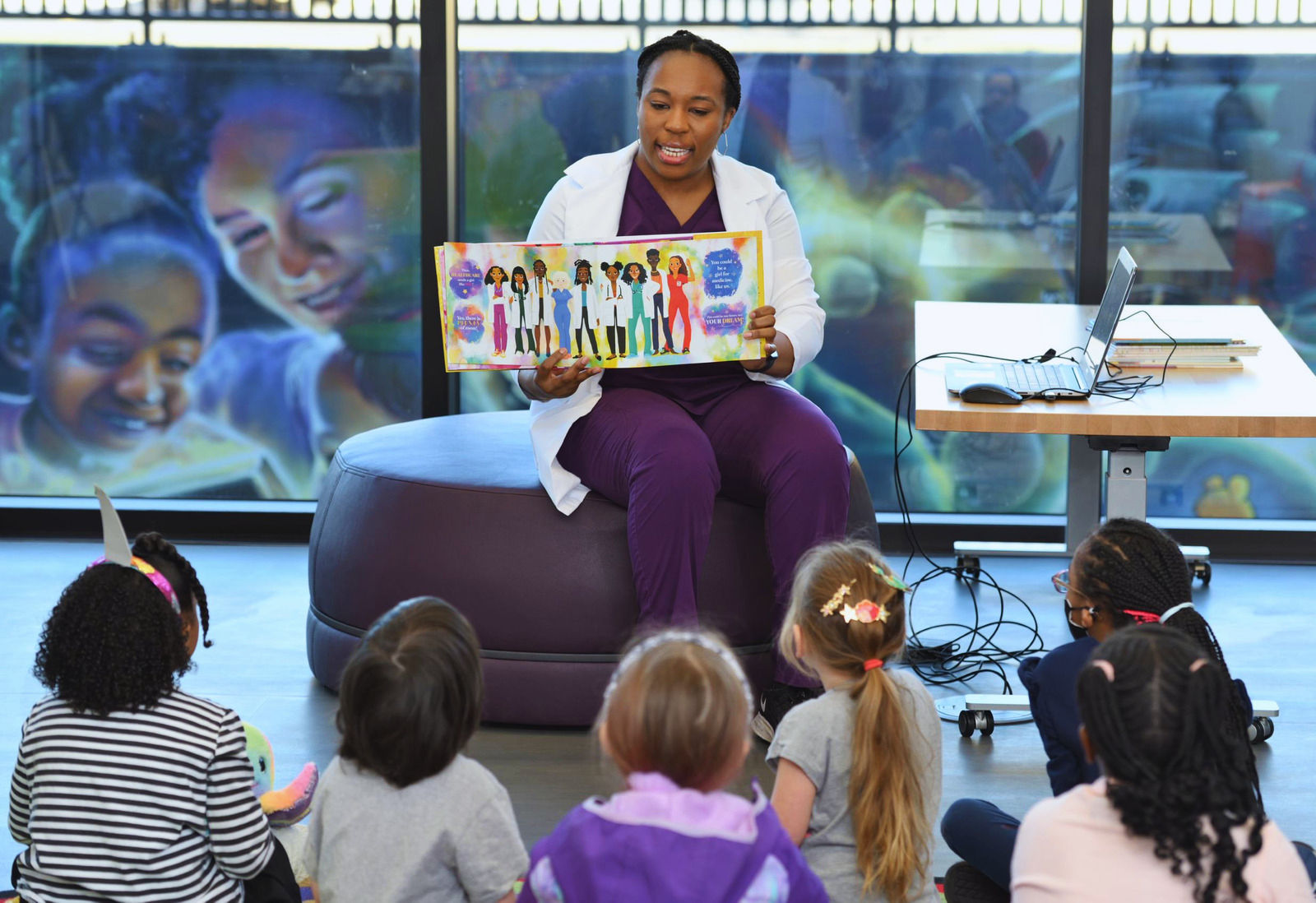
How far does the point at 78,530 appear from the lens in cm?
435

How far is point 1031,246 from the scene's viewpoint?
4219 millimetres

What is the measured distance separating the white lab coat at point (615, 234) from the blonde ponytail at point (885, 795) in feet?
3.56

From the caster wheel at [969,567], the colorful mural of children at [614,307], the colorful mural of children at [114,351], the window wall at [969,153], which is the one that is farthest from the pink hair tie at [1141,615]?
the colorful mural of children at [114,351]

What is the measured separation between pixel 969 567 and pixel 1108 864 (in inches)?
99.9

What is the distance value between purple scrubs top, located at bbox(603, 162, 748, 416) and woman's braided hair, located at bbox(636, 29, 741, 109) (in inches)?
7.4

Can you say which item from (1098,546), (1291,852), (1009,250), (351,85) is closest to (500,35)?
(351,85)

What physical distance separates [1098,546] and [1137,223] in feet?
7.82

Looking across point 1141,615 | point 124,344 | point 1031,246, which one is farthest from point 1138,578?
point 124,344

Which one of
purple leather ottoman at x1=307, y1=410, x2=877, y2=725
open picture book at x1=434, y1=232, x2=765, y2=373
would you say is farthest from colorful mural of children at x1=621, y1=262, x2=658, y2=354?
purple leather ottoman at x1=307, y1=410, x2=877, y2=725

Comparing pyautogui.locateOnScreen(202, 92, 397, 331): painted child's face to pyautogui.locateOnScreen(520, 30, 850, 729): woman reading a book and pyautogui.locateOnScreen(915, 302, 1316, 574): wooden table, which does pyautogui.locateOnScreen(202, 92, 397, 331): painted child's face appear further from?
pyautogui.locateOnScreen(915, 302, 1316, 574): wooden table

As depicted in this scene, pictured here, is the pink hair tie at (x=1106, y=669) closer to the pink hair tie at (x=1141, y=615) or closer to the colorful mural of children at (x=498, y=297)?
the pink hair tie at (x=1141, y=615)

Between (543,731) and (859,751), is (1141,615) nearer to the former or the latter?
(859,751)

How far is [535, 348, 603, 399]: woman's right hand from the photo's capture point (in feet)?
8.95

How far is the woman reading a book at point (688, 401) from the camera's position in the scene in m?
2.67
